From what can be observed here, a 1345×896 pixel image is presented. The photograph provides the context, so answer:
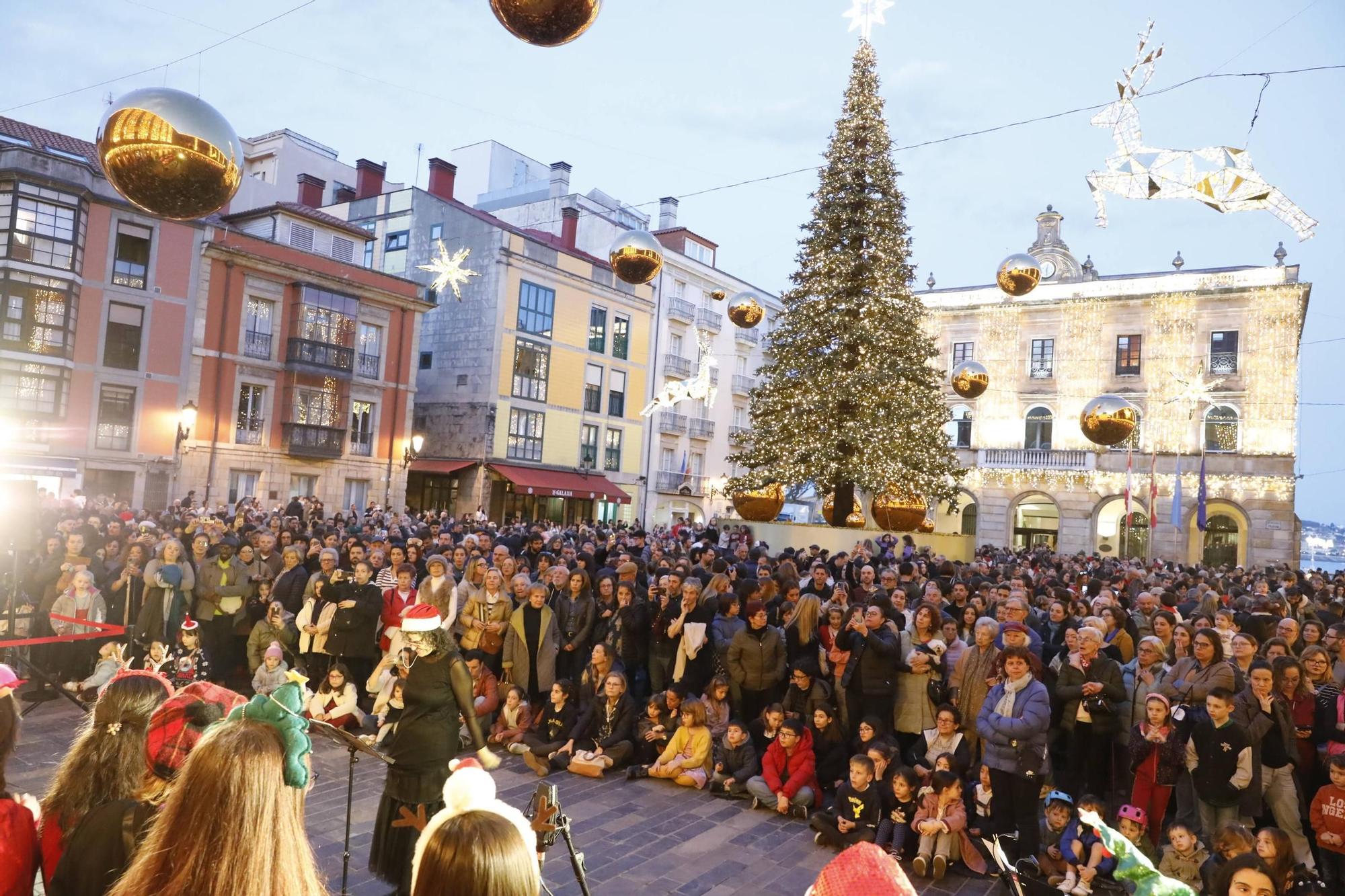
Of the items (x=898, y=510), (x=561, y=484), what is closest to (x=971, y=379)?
(x=898, y=510)

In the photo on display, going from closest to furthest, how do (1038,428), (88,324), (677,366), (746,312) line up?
(746,312), (88,324), (1038,428), (677,366)

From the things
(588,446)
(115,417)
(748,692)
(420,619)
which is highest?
(588,446)

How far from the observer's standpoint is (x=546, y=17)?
194 inches

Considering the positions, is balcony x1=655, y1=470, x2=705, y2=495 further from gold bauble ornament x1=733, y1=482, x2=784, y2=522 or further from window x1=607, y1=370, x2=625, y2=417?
gold bauble ornament x1=733, y1=482, x2=784, y2=522

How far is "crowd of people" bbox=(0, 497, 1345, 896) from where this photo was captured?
4.79 meters

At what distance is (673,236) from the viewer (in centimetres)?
4094

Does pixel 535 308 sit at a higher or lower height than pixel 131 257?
higher

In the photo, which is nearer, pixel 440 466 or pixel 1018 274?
pixel 1018 274

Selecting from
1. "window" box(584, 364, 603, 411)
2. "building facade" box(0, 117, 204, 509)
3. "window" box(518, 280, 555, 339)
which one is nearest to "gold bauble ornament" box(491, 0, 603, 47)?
"building facade" box(0, 117, 204, 509)

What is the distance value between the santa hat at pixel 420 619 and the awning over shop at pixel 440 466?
26512 mm

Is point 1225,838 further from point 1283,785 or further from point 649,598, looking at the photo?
point 649,598

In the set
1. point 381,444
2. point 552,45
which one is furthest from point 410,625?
point 381,444

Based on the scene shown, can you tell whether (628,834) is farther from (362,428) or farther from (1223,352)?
(1223,352)

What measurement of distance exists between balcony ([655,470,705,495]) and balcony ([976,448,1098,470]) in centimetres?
1302
